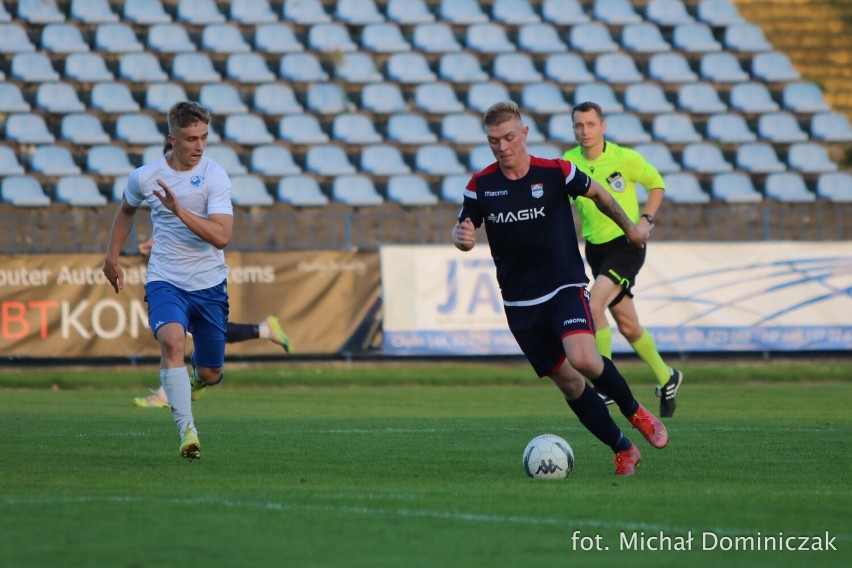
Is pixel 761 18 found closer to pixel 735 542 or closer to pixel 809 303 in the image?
pixel 809 303

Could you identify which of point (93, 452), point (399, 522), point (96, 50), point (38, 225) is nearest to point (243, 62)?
point (96, 50)

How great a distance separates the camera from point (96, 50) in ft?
74.2

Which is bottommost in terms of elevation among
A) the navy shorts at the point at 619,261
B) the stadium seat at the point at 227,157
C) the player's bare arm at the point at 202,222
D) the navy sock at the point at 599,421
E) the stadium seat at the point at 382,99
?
the navy sock at the point at 599,421

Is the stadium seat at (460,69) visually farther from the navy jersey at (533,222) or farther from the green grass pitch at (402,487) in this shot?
the navy jersey at (533,222)

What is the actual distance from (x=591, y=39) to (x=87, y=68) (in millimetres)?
8595

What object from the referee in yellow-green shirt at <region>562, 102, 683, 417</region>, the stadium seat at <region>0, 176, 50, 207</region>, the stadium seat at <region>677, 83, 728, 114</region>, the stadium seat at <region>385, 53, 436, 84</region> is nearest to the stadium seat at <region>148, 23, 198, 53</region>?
the stadium seat at <region>385, 53, 436, 84</region>

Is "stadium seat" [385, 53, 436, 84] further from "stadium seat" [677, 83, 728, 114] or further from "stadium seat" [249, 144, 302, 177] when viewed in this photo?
"stadium seat" [677, 83, 728, 114]

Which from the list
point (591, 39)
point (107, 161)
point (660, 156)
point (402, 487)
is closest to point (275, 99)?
point (107, 161)

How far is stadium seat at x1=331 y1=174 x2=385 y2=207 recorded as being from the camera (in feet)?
65.9

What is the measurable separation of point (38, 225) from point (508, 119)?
11530mm

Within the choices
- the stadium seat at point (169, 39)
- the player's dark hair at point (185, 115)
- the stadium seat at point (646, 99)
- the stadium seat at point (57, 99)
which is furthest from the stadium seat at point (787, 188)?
the player's dark hair at point (185, 115)

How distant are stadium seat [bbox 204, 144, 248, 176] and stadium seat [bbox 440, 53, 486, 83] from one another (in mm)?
4014

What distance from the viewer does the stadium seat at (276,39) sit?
22.7m

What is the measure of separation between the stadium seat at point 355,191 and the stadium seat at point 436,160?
943 mm
